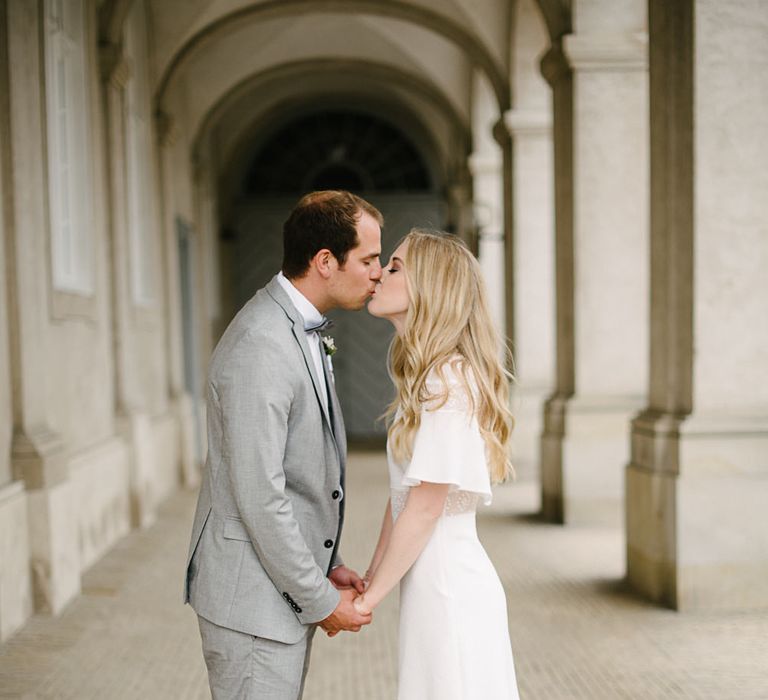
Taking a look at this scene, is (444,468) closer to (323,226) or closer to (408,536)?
(408,536)

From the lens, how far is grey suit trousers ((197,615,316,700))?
7.38ft

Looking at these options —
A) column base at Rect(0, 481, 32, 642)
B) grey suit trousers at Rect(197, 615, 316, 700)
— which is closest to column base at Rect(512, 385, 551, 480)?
column base at Rect(0, 481, 32, 642)

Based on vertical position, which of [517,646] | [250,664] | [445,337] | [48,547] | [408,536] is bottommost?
[517,646]

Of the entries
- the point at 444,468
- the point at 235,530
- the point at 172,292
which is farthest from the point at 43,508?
the point at 172,292

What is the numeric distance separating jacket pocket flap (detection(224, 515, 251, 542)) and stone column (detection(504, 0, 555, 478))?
8127mm

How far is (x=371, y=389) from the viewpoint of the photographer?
1845 centimetres

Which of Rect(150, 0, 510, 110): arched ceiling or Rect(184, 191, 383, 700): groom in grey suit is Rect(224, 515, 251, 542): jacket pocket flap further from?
Rect(150, 0, 510, 110): arched ceiling

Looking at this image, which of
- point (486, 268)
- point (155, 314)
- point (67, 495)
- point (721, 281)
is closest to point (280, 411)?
point (721, 281)

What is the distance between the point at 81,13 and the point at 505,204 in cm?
502

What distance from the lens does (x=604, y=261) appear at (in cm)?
799

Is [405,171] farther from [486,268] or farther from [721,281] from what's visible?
[721,281]

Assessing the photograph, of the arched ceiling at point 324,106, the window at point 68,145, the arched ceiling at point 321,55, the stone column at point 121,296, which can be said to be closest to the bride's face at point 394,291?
the window at point 68,145

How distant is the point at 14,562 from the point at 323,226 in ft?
12.3

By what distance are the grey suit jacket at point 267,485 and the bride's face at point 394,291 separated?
0.70ft
